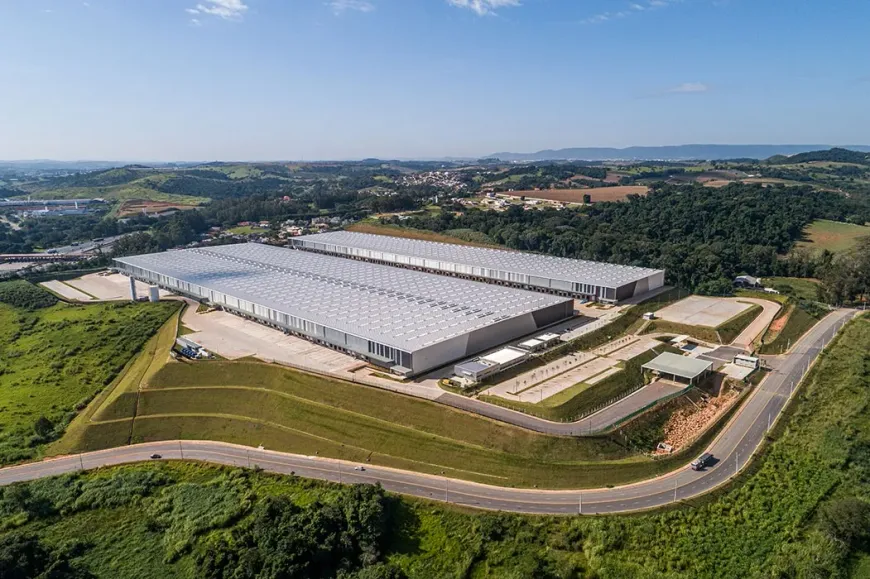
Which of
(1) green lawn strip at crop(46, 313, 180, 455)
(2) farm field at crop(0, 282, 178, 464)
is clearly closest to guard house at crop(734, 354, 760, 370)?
(1) green lawn strip at crop(46, 313, 180, 455)

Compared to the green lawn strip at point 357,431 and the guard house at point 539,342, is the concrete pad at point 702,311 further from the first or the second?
the green lawn strip at point 357,431

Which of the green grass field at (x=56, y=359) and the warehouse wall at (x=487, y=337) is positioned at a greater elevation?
the warehouse wall at (x=487, y=337)

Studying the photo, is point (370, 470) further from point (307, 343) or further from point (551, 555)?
point (307, 343)

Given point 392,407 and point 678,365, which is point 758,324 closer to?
point 678,365

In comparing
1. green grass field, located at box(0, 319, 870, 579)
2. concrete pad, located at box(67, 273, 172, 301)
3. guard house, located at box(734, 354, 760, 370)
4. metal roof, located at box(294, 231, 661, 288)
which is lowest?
green grass field, located at box(0, 319, 870, 579)

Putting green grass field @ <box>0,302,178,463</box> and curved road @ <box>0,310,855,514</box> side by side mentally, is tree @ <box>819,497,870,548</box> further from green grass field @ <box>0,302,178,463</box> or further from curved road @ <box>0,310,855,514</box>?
green grass field @ <box>0,302,178,463</box>

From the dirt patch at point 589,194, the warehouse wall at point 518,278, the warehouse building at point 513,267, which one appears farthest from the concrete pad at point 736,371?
the dirt patch at point 589,194
